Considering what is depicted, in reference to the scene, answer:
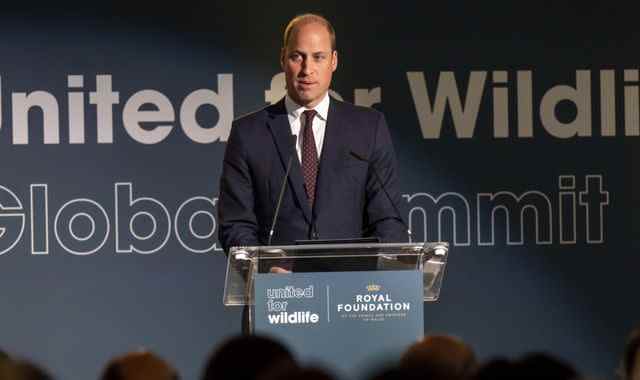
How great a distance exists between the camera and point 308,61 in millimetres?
6344

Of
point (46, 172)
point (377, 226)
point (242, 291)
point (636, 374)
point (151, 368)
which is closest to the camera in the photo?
point (151, 368)

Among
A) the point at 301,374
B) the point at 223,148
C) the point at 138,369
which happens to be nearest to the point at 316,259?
the point at 138,369

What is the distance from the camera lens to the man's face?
249 inches

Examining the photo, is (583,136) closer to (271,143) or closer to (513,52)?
(513,52)

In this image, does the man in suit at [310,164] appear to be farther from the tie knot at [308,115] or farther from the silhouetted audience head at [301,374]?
the silhouetted audience head at [301,374]

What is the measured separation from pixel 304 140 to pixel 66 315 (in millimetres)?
2945

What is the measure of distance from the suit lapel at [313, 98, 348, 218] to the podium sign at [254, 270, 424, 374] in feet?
3.56

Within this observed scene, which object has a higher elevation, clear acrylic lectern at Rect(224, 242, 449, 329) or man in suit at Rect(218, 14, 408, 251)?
man in suit at Rect(218, 14, 408, 251)

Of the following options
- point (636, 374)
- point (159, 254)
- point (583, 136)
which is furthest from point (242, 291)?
point (583, 136)

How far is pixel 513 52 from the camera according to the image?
8.80m

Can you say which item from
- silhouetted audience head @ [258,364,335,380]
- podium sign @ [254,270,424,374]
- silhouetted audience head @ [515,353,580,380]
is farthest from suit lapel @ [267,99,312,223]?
silhouetted audience head @ [258,364,335,380]

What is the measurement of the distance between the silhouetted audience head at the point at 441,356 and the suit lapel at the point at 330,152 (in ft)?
7.84

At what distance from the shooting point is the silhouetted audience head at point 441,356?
352 centimetres

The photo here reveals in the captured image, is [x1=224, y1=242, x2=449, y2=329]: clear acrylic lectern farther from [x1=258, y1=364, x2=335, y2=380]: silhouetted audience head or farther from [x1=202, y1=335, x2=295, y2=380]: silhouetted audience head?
[x1=258, y1=364, x2=335, y2=380]: silhouetted audience head
